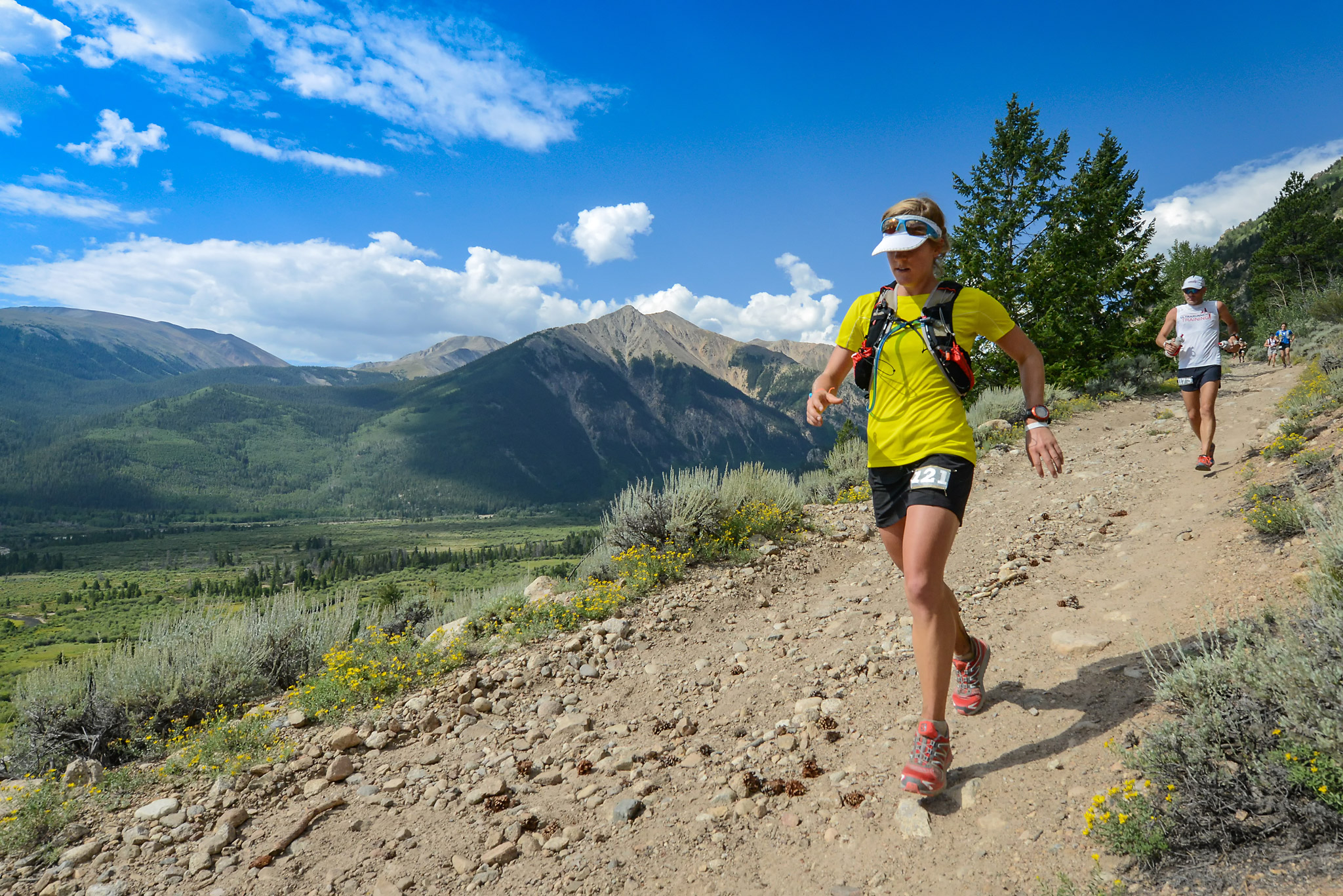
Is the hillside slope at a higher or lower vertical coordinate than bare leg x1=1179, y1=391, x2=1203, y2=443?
higher

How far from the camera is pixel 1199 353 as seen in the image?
6.99m

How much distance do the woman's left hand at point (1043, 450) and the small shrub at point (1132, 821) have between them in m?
1.26

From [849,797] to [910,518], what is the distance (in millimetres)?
1320

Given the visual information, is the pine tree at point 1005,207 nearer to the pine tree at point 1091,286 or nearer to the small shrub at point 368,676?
the pine tree at point 1091,286

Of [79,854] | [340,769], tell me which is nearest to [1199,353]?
[340,769]

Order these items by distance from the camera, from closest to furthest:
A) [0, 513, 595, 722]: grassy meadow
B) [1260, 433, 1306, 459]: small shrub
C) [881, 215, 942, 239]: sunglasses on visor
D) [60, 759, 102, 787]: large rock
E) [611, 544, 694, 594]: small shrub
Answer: [881, 215, 942, 239]: sunglasses on visor, [60, 759, 102, 787]: large rock, [1260, 433, 1306, 459]: small shrub, [611, 544, 694, 594]: small shrub, [0, 513, 595, 722]: grassy meadow

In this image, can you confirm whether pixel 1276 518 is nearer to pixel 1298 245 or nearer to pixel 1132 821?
pixel 1132 821

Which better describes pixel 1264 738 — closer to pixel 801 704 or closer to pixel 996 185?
pixel 801 704

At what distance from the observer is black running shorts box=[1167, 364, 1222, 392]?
22.6 feet

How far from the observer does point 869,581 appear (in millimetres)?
6211

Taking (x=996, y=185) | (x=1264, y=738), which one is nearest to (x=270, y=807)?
(x=1264, y=738)

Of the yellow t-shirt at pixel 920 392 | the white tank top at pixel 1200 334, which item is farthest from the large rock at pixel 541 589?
the white tank top at pixel 1200 334

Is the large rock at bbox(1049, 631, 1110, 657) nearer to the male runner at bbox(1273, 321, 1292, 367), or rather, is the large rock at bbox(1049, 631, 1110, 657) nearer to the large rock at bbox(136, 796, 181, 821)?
the large rock at bbox(136, 796, 181, 821)

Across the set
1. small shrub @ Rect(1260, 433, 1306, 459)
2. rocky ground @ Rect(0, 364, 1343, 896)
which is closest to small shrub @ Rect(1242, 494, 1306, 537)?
rocky ground @ Rect(0, 364, 1343, 896)
